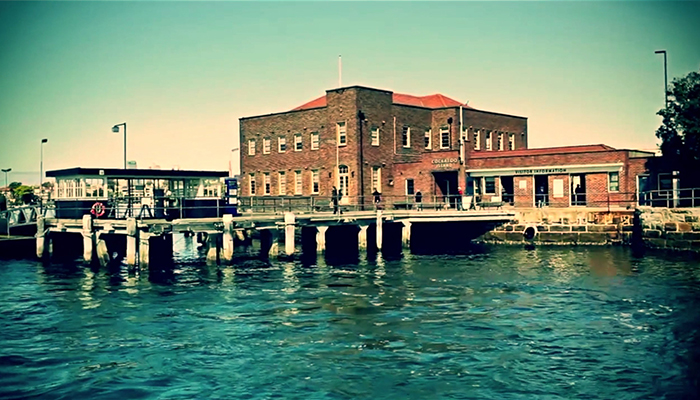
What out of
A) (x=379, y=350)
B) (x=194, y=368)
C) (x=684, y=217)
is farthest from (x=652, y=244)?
(x=194, y=368)

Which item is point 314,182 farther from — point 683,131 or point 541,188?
point 683,131

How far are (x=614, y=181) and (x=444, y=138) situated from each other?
17401 millimetres

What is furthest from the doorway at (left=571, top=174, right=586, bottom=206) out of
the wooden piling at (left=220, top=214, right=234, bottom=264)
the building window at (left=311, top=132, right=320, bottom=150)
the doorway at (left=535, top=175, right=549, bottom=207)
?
the wooden piling at (left=220, top=214, right=234, bottom=264)

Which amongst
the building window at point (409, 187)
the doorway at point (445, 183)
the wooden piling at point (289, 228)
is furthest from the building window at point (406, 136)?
the wooden piling at point (289, 228)

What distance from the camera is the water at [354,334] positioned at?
14617 millimetres

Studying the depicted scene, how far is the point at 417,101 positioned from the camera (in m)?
64.2

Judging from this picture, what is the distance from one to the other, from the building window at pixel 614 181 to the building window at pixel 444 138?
53.8 ft

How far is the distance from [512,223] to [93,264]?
26.2m

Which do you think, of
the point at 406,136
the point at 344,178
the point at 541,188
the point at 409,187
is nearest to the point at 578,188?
the point at 541,188

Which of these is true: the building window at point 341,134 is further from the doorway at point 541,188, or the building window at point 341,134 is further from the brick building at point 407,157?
the doorway at point 541,188

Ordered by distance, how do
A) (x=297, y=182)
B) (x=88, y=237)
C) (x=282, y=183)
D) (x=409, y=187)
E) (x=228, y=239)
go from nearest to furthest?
(x=228, y=239), (x=88, y=237), (x=409, y=187), (x=297, y=182), (x=282, y=183)

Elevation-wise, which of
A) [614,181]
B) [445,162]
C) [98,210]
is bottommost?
[98,210]

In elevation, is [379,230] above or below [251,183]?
below

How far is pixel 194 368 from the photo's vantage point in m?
15.9
